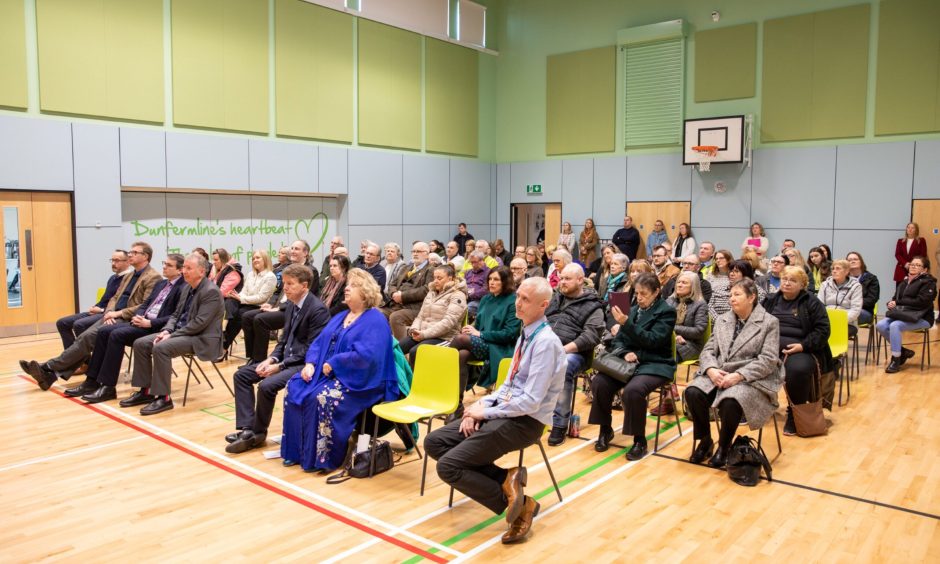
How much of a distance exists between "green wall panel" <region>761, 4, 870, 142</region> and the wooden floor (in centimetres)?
803

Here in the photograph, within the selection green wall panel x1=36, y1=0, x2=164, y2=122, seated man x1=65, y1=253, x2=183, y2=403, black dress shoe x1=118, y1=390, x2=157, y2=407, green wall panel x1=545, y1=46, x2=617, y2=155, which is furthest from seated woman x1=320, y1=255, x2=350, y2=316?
green wall panel x1=545, y1=46, x2=617, y2=155

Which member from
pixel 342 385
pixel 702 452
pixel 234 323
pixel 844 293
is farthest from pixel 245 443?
pixel 844 293

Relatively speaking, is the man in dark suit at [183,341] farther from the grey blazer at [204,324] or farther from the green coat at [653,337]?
the green coat at [653,337]

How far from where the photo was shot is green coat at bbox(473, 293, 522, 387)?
215 inches

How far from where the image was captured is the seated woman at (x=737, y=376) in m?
4.45

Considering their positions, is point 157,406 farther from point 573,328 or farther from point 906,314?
point 906,314

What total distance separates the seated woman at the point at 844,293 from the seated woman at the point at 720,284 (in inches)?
40.7

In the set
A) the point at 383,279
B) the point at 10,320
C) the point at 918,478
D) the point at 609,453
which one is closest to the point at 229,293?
the point at 383,279

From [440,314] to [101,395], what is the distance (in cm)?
310

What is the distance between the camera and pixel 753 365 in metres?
4.47

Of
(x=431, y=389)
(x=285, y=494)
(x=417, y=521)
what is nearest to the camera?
(x=417, y=521)

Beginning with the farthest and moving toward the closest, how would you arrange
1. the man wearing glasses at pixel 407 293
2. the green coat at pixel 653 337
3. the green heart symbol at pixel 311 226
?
the green heart symbol at pixel 311 226 → the man wearing glasses at pixel 407 293 → the green coat at pixel 653 337

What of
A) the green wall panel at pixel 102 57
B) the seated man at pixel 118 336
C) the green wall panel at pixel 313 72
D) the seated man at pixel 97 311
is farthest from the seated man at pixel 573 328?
the green wall panel at pixel 313 72

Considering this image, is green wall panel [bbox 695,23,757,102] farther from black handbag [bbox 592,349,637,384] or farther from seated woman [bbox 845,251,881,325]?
black handbag [bbox 592,349,637,384]
